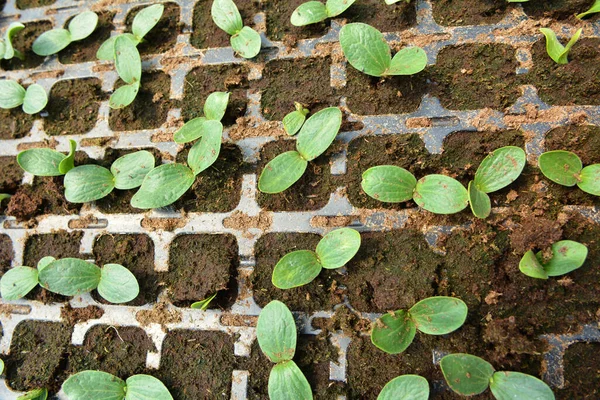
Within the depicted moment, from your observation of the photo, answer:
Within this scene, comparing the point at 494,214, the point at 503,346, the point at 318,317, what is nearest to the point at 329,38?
the point at 494,214

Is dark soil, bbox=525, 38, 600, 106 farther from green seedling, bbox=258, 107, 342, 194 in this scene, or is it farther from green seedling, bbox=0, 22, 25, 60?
green seedling, bbox=0, 22, 25, 60

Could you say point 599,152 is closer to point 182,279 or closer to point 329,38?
point 329,38

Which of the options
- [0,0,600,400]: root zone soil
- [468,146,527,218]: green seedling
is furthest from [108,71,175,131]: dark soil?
[468,146,527,218]: green seedling

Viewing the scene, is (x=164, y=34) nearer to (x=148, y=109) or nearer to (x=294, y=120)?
(x=148, y=109)

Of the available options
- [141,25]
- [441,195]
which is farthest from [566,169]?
[141,25]

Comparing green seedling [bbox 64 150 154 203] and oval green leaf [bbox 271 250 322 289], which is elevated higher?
green seedling [bbox 64 150 154 203]

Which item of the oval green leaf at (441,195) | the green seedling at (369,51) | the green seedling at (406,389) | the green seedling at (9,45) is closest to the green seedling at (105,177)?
the green seedling at (9,45)
